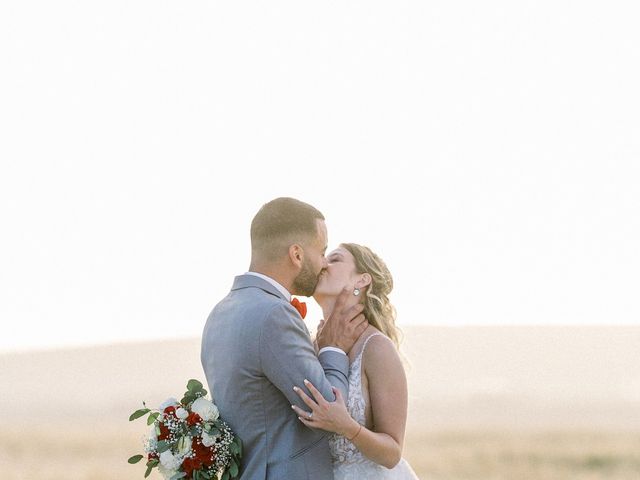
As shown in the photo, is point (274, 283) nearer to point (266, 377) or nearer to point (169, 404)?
point (266, 377)

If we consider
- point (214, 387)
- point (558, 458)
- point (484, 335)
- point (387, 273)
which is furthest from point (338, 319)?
point (484, 335)

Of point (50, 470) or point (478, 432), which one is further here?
point (478, 432)

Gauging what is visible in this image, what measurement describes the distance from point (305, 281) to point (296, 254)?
0.21 m

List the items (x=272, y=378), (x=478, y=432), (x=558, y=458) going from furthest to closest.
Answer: (x=478, y=432) → (x=558, y=458) → (x=272, y=378)

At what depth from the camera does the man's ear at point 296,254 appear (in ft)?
22.8

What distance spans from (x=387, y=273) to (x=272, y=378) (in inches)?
70.0

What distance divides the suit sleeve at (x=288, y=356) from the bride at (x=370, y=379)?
0.19m

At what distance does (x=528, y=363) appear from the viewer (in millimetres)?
59688

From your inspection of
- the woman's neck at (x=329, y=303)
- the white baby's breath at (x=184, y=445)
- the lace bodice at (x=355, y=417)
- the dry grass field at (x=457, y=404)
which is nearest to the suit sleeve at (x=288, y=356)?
the white baby's breath at (x=184, y=445)

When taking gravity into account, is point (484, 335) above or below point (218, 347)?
below

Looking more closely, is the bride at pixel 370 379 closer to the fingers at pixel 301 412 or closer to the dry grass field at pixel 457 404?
the fingers at pixel 301 412

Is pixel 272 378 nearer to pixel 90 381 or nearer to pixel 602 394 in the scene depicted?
pixel 602 394

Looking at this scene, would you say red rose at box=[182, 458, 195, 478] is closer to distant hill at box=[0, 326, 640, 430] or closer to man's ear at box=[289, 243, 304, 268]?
man's ear at box=[289, 243, 304, 268]

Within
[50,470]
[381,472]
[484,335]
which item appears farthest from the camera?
[484,335]
